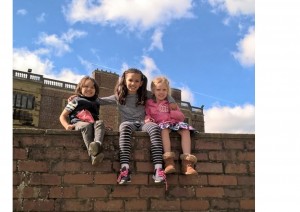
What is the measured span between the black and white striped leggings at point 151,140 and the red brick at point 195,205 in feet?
1.87

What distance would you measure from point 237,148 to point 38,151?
240 cm

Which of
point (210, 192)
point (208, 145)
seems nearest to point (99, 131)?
point (208, 145)

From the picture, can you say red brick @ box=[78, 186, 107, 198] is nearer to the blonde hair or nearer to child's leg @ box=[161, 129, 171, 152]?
child's leg @ box=[161, 129, 171, 152]

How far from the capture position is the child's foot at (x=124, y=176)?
4.26m

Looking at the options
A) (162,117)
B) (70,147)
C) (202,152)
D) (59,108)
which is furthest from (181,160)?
(59,108)

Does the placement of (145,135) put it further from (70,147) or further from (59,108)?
(59,108)

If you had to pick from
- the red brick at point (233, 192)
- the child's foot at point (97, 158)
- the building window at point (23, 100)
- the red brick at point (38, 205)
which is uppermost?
the building window at point (23, 100)

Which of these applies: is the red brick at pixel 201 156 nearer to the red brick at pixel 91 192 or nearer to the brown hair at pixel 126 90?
the brown hair at pixel 126 90

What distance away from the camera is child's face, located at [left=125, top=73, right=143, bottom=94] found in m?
5.01

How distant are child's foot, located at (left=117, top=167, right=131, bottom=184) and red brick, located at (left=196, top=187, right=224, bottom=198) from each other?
86 centimetres

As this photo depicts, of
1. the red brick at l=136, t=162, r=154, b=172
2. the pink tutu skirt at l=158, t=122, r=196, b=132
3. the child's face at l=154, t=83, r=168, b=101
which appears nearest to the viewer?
the red brick at l=136, t=162, r=154, b=172

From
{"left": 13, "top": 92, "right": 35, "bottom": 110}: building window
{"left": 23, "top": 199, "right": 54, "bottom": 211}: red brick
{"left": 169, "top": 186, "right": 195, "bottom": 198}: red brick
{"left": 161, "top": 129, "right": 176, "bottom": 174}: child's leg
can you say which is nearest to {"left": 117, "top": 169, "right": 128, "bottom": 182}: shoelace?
{"left": 161, "top": 129, "right": 176, "bottom": 174}: child's leg

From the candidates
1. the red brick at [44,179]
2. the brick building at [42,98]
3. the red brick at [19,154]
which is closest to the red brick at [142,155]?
the red brick at [44,179]

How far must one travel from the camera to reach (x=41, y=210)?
13.8ft
